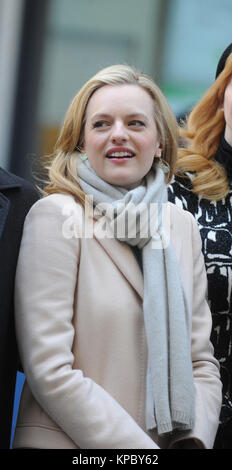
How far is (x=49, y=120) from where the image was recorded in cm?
618

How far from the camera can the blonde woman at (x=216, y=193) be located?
2986 millimetres

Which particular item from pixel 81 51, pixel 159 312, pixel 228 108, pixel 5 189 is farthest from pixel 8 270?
pixel 81 51

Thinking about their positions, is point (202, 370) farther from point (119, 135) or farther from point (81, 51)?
point (81, 51)

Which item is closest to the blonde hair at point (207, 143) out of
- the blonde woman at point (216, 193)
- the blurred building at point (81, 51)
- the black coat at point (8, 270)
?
the blonde woman at point (216, 193)

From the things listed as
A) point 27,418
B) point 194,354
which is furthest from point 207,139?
point 27,418

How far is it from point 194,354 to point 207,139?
3.42ft

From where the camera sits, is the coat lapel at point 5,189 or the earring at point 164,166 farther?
the earring at point 164,166

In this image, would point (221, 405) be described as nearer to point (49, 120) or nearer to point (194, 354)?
point (194, 354)

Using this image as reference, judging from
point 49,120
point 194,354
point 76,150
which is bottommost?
point 194,354

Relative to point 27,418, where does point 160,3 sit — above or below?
above

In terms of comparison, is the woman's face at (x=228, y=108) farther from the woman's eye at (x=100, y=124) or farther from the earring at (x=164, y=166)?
the woman's eye at (x=100, y=124)
